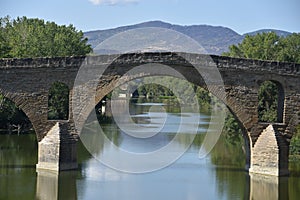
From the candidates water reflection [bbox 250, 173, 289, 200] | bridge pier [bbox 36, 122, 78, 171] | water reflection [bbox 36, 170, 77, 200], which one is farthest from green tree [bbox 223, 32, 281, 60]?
water reflection [bbox 36, 170, 77, 200]

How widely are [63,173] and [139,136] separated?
12.9 metres

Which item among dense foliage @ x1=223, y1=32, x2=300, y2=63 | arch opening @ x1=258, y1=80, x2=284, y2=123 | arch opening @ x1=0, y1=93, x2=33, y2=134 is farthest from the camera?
dense foliage @ x1=223, y1=32, x2=300, y2=63

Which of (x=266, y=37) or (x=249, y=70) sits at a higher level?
(x=266, y=37)

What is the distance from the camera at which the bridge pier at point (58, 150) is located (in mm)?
19219

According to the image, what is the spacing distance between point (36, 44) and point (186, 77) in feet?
55.9

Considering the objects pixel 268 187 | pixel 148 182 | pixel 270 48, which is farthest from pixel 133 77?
pixel 270 48

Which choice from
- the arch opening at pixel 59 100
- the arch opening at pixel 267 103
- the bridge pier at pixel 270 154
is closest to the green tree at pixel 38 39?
the arch opening at pixel 59 100

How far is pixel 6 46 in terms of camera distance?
103 feet

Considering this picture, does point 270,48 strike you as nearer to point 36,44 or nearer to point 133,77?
point 36,44

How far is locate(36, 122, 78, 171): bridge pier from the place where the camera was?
63.1 feet

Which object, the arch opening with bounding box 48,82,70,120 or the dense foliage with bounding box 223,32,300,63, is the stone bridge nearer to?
the arch opening with bounding box 48,82,70,120

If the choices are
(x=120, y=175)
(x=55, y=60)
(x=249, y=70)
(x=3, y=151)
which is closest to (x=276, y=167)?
(x=249, y=70)

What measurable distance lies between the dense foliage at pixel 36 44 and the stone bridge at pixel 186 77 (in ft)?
35.8

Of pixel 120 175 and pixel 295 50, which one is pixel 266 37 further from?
pixel 120 175
